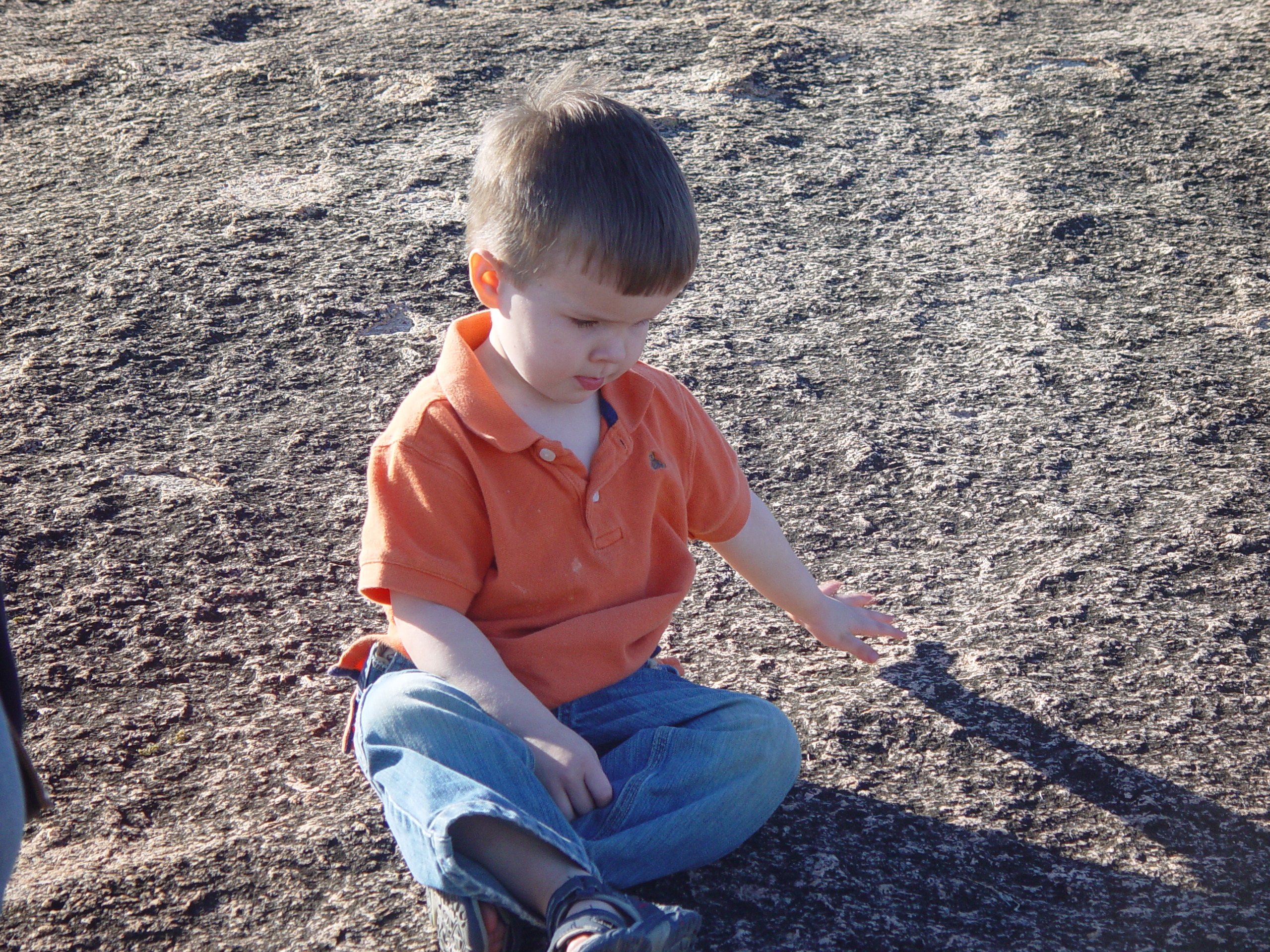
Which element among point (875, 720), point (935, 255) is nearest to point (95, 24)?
point (935, 255)

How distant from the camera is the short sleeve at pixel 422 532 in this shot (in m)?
1.22

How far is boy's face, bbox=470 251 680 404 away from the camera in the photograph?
1234 millimetres

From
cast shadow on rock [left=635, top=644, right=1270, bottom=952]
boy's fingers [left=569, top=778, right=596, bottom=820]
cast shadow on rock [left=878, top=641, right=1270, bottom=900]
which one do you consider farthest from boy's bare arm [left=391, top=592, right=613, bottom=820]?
cast shadow on rock [left=878, top=641, right=1270, bottom=900]

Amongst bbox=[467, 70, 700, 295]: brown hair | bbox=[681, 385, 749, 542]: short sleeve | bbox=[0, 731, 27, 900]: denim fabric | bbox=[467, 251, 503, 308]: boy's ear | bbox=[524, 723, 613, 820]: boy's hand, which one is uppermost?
bbox=[467, 70, 700, 295]: brown hair

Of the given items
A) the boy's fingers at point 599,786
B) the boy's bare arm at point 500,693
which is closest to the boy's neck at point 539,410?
the boy's bare arm at point 500,693

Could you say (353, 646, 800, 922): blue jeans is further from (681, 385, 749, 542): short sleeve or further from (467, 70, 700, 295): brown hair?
(467, 70, 700, 295): brown hair

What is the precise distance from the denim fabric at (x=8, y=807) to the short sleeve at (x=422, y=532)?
449 mm

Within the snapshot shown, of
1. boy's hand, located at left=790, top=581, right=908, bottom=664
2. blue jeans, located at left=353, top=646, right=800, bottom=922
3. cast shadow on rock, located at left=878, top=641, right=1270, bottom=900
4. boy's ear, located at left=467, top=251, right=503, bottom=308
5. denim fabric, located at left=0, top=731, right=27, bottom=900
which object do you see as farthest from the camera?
boy's hand, located at left=790, top=581, right=908, bottom=664

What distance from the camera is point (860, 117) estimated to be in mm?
2830

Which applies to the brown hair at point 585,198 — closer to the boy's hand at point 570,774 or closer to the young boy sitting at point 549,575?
the young boy sitting at point 549,575

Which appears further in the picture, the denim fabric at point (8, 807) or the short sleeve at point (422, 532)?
the short sleeve at point (422, 532)

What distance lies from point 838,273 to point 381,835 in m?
1.62

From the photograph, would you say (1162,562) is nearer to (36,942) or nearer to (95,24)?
(36,942)

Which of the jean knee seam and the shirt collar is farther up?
the shirt collar
